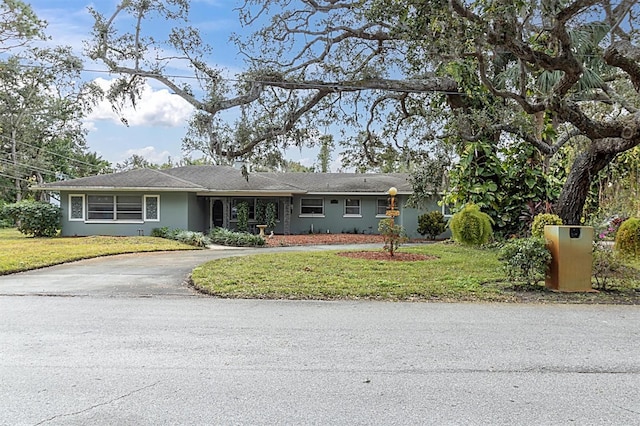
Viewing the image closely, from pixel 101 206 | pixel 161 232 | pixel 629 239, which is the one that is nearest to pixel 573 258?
pixel 629 239

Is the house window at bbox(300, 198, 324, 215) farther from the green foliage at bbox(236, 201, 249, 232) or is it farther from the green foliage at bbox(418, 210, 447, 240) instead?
the green foliage at bbox(418, 210, 447, 240)

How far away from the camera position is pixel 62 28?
43.2 feet

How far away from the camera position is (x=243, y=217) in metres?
23.9

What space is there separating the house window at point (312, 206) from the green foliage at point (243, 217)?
3342 millimetres

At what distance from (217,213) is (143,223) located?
14.3 ft

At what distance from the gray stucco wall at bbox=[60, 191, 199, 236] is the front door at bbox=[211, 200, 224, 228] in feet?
11.0

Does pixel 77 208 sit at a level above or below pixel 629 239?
above

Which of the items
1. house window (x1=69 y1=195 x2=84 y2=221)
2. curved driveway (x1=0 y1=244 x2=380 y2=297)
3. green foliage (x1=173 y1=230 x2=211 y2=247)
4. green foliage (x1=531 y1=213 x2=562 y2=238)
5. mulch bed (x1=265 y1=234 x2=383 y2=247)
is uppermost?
house window (x1=69 y1=195 x2=84 y2=221)

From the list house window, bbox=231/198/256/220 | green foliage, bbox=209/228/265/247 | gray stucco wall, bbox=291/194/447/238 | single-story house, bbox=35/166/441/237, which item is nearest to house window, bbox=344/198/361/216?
single-story house, bbox=35/166/441/237

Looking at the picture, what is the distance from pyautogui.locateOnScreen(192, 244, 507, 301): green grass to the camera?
8.30m

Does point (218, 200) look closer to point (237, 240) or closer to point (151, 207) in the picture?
point (151, 207)

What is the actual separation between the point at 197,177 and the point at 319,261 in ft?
47.8

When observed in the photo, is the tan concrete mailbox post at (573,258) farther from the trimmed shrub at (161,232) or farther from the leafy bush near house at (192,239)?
the trimmed shrub at (161,232)

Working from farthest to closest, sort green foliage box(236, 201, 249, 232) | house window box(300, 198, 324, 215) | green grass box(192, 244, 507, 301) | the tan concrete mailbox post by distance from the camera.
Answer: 1. house window box(300, 198, 324, 215)
2. green foliage box(236, 201, 249, 232)
3. the tan concrete mailbox post
4. green grass box(192, 244, 507, 301)
